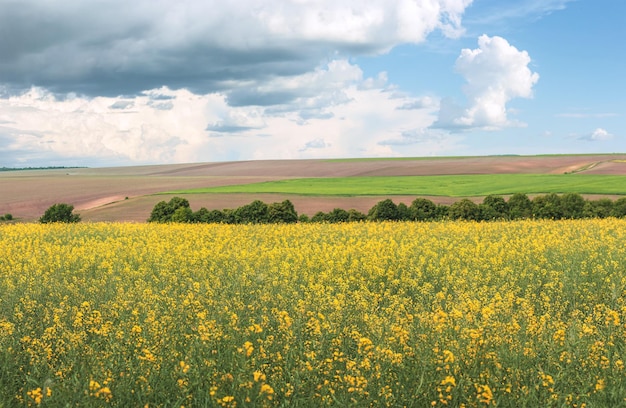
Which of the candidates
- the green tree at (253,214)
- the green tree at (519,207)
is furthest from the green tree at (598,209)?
the green tree at (253,214)

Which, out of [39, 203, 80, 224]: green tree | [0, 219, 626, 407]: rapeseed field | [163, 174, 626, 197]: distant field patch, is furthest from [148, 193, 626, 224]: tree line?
[0, 219, 626, 407]: rapeseed field

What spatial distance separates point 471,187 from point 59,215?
32.3 metres

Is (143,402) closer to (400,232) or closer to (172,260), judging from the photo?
(172,260)

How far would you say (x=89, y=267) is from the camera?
41.5 feet

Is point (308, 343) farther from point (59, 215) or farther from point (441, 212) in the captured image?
Answer: point (59, 215)

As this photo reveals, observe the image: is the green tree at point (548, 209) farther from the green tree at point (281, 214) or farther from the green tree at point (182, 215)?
the green tree at point (182, 215)

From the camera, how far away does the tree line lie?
26531mm

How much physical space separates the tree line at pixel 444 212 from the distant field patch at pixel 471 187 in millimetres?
13181

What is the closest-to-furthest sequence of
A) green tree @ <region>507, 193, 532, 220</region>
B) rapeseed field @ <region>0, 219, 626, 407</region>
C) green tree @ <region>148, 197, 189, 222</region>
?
1. rapeseed field @ <region>0, 219, 626, 407</region>
2. green tree @ <region>507, 193, 532, 220</region>
3. green tree @ <region>148, 197, 189, 222</region>

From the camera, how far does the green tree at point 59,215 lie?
A: 29527mm

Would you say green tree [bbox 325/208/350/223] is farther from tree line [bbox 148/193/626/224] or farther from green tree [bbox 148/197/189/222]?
green tree [bbox 148/197/189/222]

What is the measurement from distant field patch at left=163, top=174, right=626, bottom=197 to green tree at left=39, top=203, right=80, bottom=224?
54.3 ft

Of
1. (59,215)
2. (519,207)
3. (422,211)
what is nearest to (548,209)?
(519,207)

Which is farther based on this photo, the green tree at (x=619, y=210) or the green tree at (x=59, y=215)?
the green tree at (x=59, y=215)
